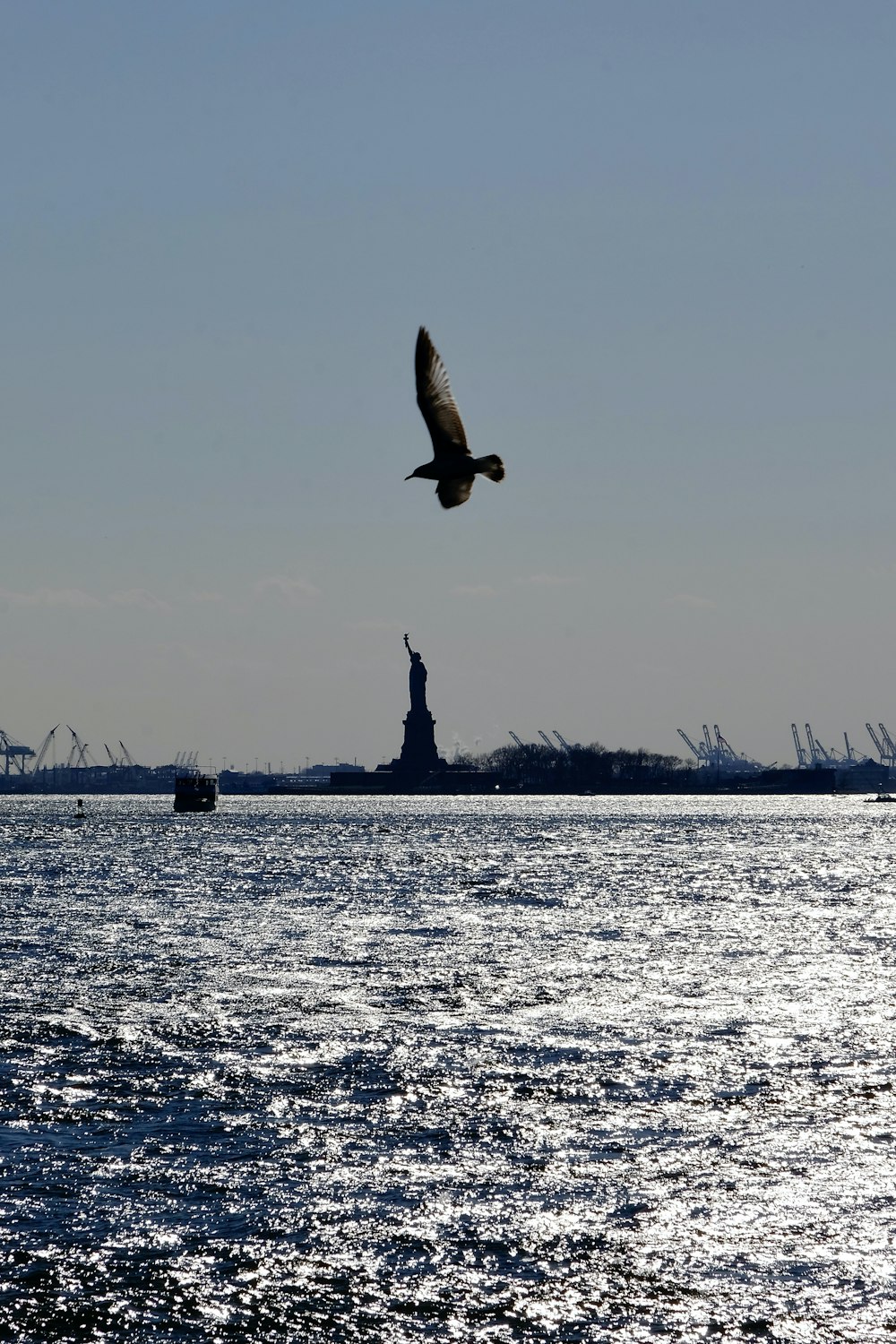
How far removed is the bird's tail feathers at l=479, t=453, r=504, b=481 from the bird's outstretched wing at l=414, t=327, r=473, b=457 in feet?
0.73

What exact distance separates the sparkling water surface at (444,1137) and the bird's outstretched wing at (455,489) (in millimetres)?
8583

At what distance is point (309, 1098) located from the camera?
28.7 meters

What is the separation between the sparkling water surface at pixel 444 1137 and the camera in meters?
18.4

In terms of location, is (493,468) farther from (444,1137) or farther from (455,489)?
(444,1137)

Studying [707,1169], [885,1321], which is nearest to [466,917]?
[707,1169]

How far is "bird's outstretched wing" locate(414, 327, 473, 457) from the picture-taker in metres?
16.4

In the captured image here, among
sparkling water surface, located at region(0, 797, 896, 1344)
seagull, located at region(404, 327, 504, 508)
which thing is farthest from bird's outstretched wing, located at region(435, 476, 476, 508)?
sparkling water surface, located at region(0, 797, 896, 1344)

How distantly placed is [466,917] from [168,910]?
507 inches

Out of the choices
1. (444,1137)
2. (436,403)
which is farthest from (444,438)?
(444,1137)

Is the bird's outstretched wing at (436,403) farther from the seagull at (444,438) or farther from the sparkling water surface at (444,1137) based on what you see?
the sparkling water surface at (444,1137)

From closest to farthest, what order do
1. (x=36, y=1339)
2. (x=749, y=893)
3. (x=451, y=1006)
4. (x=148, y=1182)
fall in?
1. (x=36, y=1339)
2. (x=148, y=1182)
3. (x=451, y=1006)
4. (x=749, y=893)

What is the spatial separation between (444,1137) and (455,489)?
43.5ft

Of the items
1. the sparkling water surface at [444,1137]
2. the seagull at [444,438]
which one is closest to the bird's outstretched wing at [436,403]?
the seagull at [444,438]

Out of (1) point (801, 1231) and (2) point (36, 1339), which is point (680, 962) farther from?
(2) point (36, 1339)
